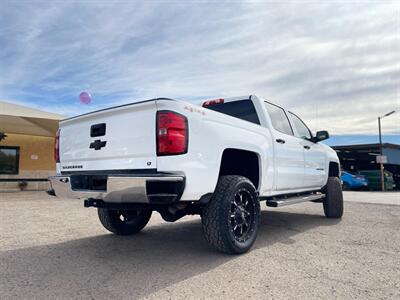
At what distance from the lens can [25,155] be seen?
18.7 metres

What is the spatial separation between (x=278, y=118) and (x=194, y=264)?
2.89 metres

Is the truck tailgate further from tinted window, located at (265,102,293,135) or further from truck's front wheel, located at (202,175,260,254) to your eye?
tinted window, located at (265,102,293,135)

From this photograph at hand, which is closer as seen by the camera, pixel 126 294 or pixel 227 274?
pixel 126 294

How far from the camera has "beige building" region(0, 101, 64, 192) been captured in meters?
16.7

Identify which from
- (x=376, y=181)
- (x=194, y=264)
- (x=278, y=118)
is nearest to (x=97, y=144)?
(x=194, y=264)

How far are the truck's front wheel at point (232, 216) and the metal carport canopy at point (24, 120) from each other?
11.7 meters

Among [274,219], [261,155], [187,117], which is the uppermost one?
[187,117]

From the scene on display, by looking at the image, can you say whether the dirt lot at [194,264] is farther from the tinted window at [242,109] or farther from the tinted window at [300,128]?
the tinted window at [242,109]

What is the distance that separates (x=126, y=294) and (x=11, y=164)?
59.0 feet

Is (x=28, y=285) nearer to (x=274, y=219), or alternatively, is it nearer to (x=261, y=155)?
(x=261, y=155)

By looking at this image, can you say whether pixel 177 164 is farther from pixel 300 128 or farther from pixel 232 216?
pixel 300 128

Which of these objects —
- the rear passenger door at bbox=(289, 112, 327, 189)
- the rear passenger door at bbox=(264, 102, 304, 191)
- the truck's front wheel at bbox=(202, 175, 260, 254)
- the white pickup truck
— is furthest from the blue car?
the truck's front wheel at bbox=(202, 175, 260, 254)

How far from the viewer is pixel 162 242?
502cm

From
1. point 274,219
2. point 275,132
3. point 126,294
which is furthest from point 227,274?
point 274,219
